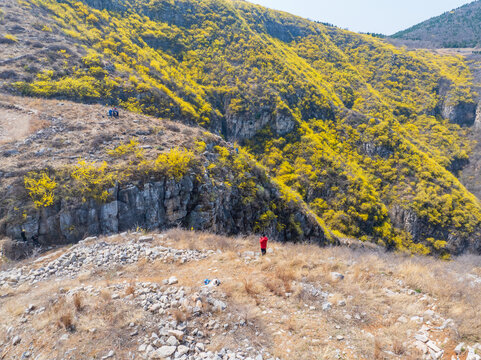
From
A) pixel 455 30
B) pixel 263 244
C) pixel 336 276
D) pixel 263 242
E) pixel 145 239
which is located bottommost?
pixel 145 239

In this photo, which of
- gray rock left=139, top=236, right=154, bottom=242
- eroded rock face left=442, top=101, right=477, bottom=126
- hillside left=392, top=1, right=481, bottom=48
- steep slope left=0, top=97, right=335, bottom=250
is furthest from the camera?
hillside left=392, top=1, right=481, bottom=48

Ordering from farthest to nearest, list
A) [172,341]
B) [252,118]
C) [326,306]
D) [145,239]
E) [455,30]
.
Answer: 1. [455,30]
2. [252,118]
3. [145,239]
4. [326,306]
5. [172,341]

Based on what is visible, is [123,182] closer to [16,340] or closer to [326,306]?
[16,340]

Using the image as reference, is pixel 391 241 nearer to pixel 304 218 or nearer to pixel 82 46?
pixel 304 218

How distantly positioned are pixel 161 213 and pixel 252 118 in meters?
30.5

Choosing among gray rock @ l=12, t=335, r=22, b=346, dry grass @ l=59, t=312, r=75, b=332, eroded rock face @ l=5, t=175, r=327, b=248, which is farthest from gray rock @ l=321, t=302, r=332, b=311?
eroded rock face @ l=5, t=175, r=327, b=248

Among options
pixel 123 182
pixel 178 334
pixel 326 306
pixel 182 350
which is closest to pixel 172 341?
pixel 178 334

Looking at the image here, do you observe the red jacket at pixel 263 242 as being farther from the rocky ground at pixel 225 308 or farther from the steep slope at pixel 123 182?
the steep slope at pixel 123 182

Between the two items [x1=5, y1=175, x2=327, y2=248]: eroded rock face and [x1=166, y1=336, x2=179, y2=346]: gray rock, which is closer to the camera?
[x1=166, y1=336, x2=179, y2=346]: gray rock

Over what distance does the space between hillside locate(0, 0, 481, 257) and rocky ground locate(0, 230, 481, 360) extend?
4394mm

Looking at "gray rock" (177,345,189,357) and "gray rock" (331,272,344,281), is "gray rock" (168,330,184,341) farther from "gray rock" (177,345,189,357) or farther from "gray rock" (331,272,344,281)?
"gray rock" (331,272,344,281)

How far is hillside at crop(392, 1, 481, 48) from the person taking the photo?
107m

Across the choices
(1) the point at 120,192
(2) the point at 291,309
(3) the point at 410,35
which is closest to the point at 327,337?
(2) the point at 291,309

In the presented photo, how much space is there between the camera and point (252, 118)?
40.0m
